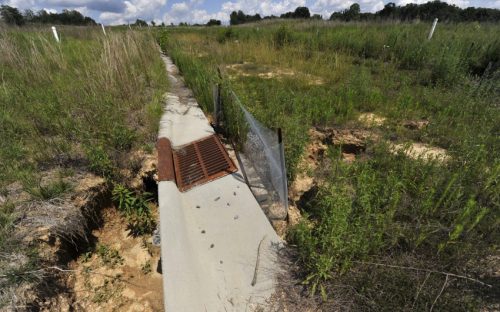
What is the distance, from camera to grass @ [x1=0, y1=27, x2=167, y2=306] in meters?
2.33

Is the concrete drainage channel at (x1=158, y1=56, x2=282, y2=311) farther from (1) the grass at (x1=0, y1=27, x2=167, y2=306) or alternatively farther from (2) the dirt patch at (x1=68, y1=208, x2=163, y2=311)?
(1) the grass at (x1=0, y1=27, x2=167, y2=306)

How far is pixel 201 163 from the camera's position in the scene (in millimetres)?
3164

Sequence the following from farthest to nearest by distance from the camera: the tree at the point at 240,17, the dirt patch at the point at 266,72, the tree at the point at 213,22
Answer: the tree at the point at 240,17, the tree at the point at 213,22, the dirt patch at the point at 266,72

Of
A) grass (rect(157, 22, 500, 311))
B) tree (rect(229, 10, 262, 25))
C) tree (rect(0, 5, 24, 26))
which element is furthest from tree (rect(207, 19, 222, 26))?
grass (rect(157, 22, 500, 311))

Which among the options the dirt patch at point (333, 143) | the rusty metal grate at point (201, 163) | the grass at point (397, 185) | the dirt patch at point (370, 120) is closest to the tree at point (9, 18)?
the grass at point (397, 185)

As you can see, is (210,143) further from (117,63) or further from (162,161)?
(117,63)

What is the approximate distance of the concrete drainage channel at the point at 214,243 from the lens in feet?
5.61

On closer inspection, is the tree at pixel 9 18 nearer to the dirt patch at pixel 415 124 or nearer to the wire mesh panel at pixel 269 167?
the wire mesh panel at pixel 269 167

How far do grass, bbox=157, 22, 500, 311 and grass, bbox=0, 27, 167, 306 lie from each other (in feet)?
4.46

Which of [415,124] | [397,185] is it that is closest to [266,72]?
[415,124]

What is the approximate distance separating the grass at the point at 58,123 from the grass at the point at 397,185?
1360 mm

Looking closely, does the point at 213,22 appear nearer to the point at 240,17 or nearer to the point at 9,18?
the point at 240,17

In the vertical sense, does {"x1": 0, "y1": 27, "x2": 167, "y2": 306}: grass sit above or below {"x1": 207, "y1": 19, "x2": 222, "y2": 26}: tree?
below

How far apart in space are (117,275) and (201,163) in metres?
1.48
